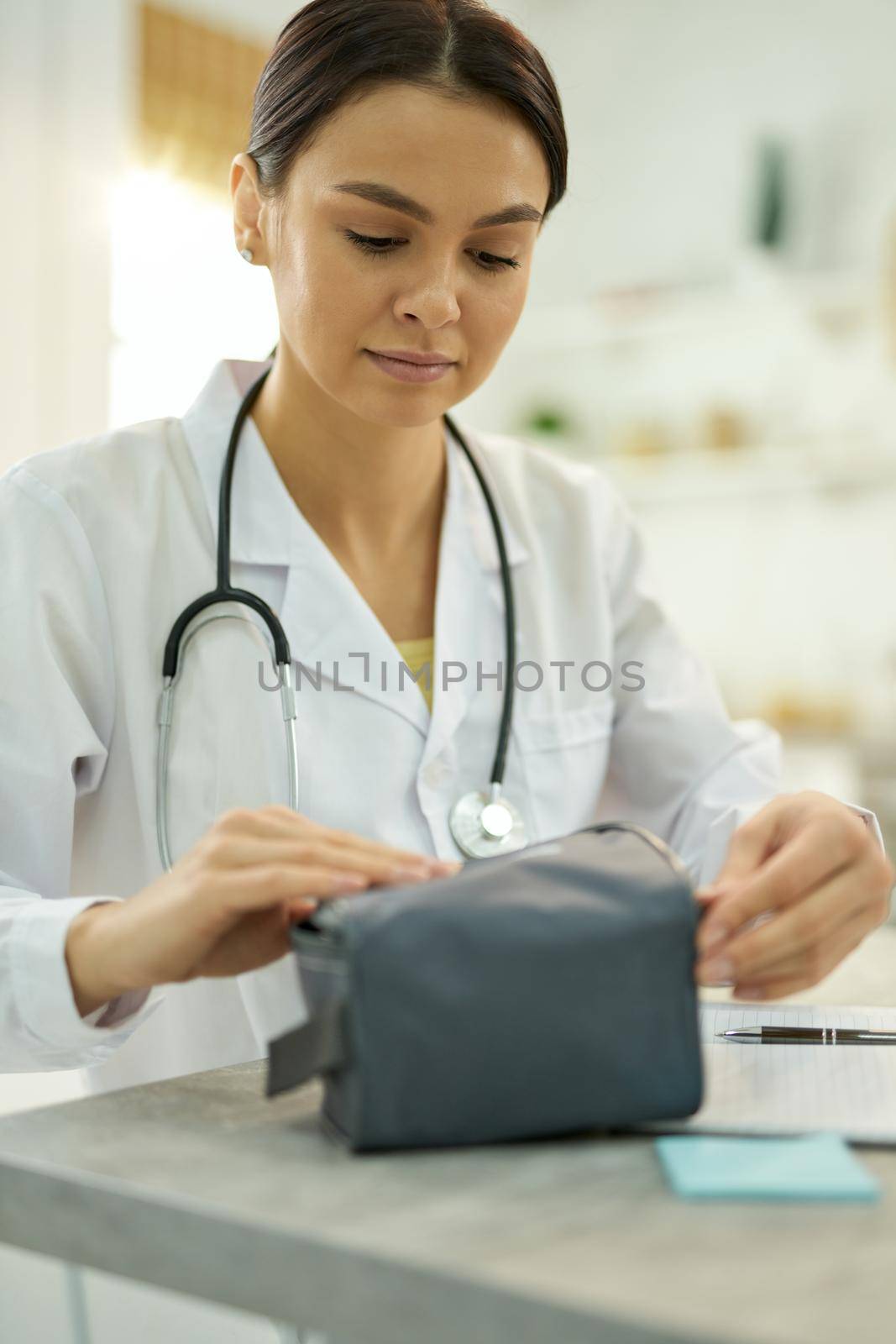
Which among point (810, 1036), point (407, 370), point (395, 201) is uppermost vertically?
point (395, 201)

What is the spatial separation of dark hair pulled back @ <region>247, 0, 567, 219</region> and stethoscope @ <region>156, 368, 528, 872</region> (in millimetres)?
266

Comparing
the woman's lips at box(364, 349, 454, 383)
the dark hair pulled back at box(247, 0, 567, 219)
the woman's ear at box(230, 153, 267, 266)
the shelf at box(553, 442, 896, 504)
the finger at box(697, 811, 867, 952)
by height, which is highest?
the dark hair pulled back at box(247, 0, 567, 219)

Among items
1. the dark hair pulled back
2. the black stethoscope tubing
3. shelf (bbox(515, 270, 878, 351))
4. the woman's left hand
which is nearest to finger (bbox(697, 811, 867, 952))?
the woman's left hand

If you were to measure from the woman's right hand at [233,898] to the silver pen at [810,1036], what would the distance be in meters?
0.26

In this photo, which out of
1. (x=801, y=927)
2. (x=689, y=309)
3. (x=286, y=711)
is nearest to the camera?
(x=801, y=927)

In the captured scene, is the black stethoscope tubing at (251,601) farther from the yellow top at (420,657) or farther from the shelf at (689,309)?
the shelf at (689,309)

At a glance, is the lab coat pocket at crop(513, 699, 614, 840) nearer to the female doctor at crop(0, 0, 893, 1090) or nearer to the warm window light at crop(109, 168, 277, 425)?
the female doctor at crop(0, 0, 893, 1090)

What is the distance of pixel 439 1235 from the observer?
0.55 metres

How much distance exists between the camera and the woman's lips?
1142 mm

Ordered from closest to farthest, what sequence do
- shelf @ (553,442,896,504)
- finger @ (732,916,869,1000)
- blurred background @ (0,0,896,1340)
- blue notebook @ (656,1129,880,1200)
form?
blue notebook @ (656,1129,880,1200) < finger @ (732,916,869,1000) < blurred background @ (0,0,896,1340) < shelf @ (553,442,896,504)

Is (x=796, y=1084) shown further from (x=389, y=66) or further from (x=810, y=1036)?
(x=389, y=66)

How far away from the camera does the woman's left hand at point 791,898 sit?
77cm

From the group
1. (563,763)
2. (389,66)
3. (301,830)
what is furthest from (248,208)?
(301,830)

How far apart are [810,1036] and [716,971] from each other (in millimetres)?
181
